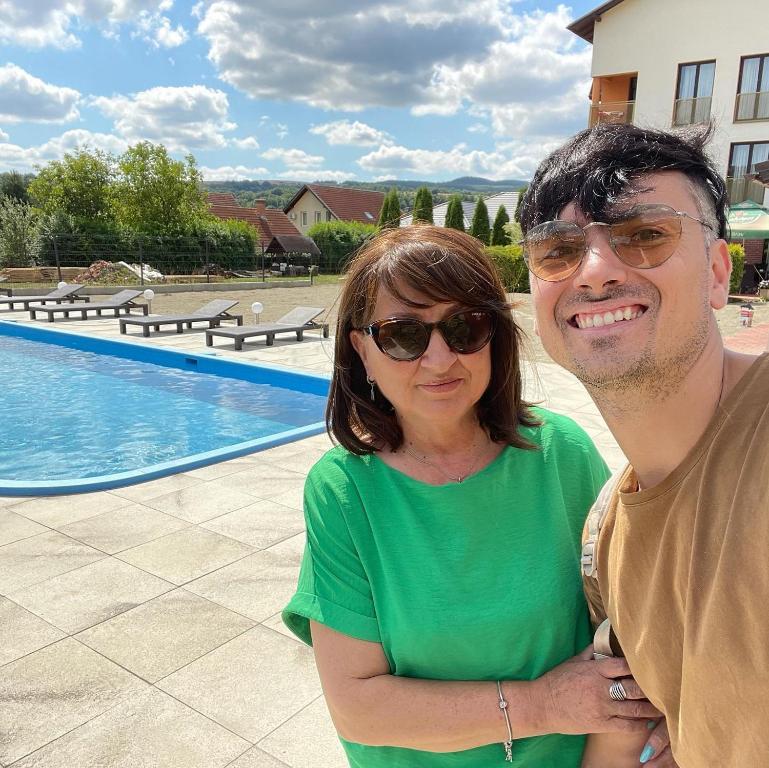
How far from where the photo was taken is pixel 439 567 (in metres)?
1.26

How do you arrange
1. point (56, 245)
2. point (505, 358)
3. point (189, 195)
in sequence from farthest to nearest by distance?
point (189, 195) → point (56, 245) → point (505, 358)

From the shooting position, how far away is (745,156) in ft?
70.8

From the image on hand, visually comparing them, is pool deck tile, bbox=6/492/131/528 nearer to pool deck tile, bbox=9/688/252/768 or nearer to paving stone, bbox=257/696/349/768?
pool deck tile, bbox=9/688/252/768

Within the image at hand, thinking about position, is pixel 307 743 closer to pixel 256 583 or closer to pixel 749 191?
pixel 256 583

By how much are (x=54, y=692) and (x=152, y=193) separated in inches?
1333

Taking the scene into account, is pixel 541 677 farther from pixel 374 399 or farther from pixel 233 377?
pixel 233 377

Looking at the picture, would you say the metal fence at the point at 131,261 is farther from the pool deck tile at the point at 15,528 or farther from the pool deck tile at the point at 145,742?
A: the pool deck tile at the point at 145,742

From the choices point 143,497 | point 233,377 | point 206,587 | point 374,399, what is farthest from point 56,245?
point 374,399

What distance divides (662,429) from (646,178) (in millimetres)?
404

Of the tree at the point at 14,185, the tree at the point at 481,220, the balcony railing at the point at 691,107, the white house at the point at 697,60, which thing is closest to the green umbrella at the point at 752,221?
the white house at the point at 697,60

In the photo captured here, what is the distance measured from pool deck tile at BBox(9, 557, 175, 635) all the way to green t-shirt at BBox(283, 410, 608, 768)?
7.76 ft

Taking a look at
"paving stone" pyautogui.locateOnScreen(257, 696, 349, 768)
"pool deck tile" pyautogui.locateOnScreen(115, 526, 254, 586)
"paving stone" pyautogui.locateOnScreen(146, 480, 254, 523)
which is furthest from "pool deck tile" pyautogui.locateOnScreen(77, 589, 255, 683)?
"paving stone" pyautogui.locateOnScreen(146, 480, 254, 523)

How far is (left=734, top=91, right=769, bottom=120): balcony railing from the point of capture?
2090cm

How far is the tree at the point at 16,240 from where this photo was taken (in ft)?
82.4
